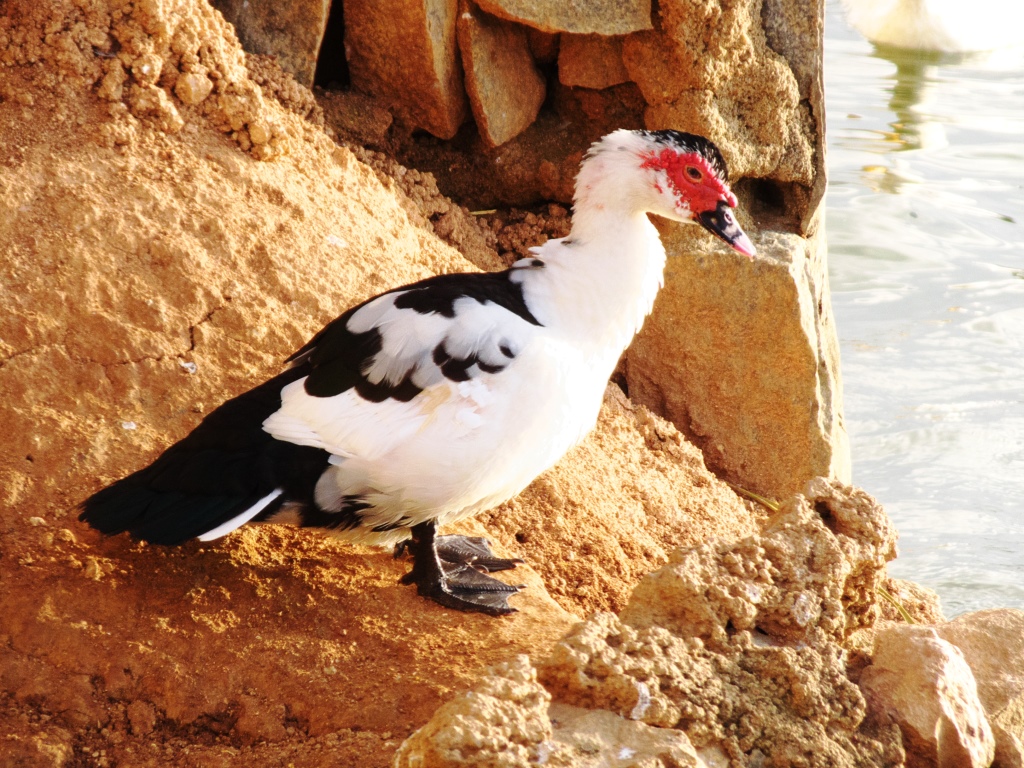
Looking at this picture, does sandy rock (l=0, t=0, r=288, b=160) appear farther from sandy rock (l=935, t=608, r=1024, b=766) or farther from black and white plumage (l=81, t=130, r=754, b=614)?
sandy rock (l=935, t=608, r=1024, b=766)

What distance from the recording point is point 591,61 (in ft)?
17.2

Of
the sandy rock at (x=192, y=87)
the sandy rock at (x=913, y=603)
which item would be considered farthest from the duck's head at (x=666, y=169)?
the sandy rock at (x=913, y=603)

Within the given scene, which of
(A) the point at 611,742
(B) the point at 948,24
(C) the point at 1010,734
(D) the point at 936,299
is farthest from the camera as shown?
(B) the point at 948,24

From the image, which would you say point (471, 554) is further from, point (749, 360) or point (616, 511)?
point (749, 360)

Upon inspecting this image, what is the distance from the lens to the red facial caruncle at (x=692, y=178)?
11.7 ft

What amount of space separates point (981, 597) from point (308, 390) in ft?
14.1

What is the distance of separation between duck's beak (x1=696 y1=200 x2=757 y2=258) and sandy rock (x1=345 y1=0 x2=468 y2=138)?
6.19ft

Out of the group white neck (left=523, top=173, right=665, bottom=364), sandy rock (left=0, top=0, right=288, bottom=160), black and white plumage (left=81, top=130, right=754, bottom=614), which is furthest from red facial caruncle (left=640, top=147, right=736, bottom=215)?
sandy rock (left=0, top=0, right=288, bottom=160)

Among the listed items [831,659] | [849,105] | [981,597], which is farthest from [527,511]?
[849,105]

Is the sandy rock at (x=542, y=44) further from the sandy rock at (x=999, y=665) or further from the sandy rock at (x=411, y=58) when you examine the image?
the sandy rock at (x=999, y=665)

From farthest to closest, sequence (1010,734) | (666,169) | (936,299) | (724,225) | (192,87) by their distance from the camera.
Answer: (936,299) < (192,87) < (724,225) < (666,169) < (1010,734)

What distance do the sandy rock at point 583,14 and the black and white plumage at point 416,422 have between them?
171 cm

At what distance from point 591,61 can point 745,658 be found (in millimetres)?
3247

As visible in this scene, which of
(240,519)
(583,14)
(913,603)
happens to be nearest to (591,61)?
(583,14)
